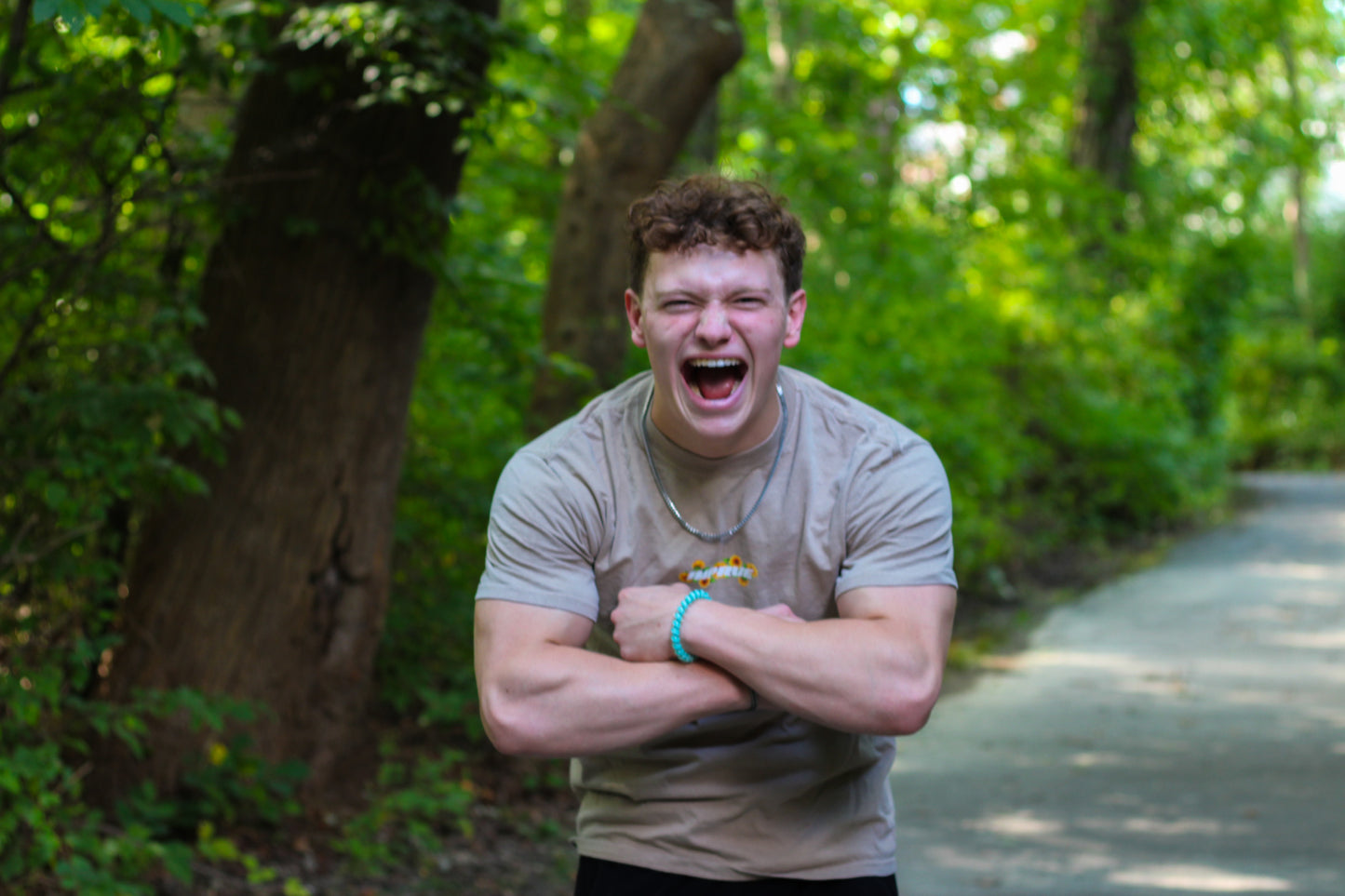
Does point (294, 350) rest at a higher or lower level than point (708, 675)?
higher

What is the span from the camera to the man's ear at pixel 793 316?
2729mm

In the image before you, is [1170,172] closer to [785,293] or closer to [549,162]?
[549,162]

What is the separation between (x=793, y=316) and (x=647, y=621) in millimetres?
691

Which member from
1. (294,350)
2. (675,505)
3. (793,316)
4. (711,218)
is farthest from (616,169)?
(675,505)

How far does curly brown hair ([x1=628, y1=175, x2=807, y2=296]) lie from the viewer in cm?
262

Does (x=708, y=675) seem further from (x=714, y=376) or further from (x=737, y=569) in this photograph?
(x=714, y=376)

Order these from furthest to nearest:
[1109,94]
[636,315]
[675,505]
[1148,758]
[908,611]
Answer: [1109,94] → [1148,758] → [636,315] → [675,505] → [908,611]

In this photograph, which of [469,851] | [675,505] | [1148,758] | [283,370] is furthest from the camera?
[1148,758]

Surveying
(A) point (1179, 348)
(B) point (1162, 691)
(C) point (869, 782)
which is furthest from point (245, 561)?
(A) point (1179, 348)

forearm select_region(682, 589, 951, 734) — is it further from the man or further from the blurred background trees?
the blurred background trees

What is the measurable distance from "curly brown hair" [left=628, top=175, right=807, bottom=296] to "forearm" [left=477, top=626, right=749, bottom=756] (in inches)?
31.0

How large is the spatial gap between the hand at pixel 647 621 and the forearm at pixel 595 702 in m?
0.04

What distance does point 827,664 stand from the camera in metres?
2.44

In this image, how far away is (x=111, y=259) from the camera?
5.24m
